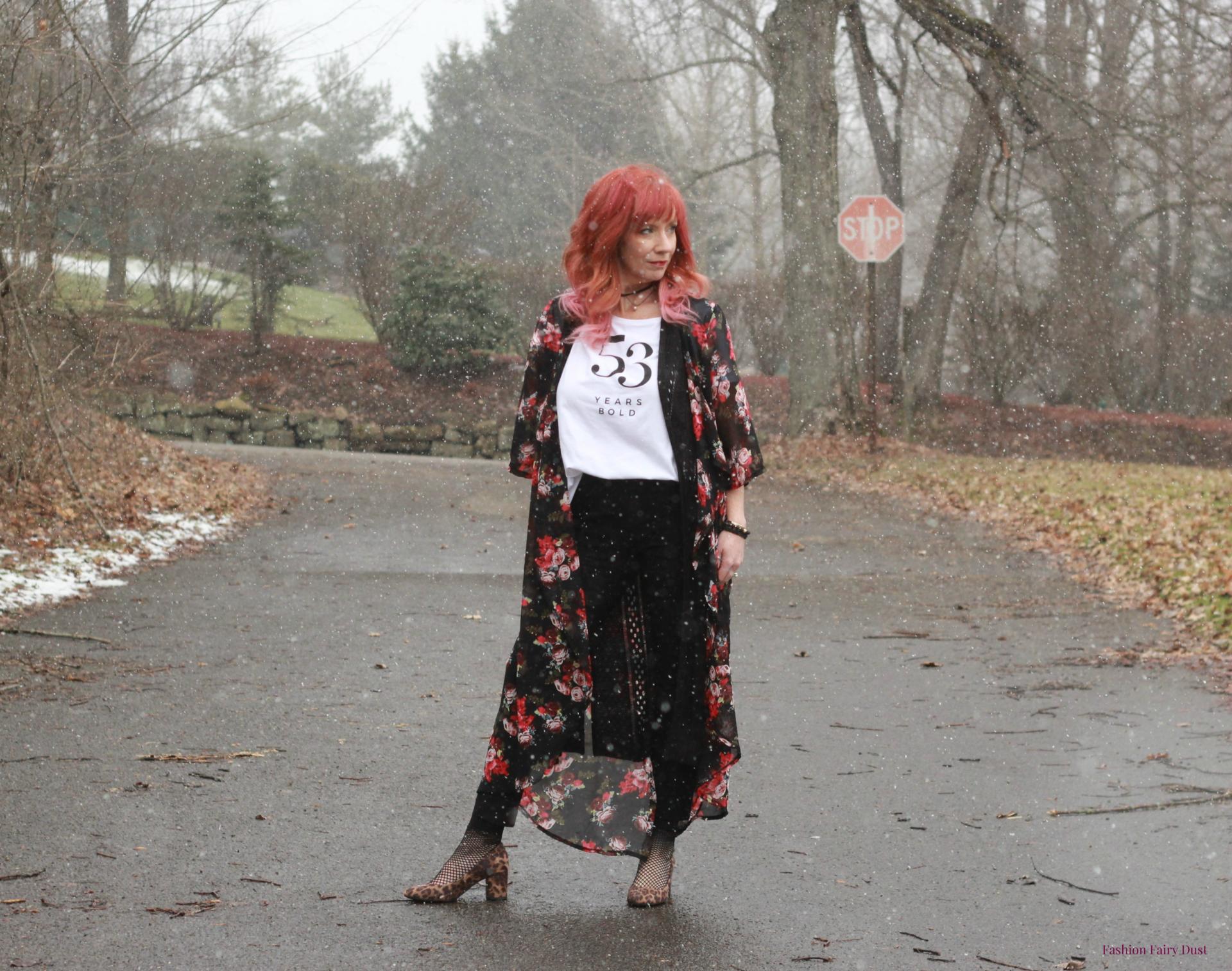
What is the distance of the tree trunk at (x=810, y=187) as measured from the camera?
64.1ft

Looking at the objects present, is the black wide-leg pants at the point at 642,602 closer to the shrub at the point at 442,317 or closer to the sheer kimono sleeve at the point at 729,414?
the sheer kimono sleeve at the point at 729,414

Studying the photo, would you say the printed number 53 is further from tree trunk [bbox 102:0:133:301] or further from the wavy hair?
tree trunk [bbox 102:0:133:301]

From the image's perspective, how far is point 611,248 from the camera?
12.7 feet

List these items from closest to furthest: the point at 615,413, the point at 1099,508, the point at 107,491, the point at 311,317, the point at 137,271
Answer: the point at 615,413 → the point at 107,491 → the point at 1099,508 → the point at 137,271 → the point at 311,317

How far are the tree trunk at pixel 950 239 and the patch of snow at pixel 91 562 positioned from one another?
13926 millimetres

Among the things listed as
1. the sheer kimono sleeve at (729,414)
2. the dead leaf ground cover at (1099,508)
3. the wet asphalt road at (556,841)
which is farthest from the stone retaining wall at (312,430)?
the sheer kimono sleeve at (729,414)

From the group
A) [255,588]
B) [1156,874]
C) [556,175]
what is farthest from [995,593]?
[556,175]

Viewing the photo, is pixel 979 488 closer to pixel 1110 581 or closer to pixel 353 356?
pixel 1110 581

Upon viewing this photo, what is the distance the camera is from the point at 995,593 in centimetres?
960

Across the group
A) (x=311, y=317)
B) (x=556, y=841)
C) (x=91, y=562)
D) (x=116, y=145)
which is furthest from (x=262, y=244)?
(x=556, y=841)

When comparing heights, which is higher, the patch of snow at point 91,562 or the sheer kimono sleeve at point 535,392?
the sheer kimono sleeve at point 535,392

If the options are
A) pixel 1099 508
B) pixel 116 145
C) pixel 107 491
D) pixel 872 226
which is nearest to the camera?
pixel 107 491

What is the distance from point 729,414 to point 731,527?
295 mm

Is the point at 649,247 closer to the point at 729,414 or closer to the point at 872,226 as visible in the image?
the point at 729,414
